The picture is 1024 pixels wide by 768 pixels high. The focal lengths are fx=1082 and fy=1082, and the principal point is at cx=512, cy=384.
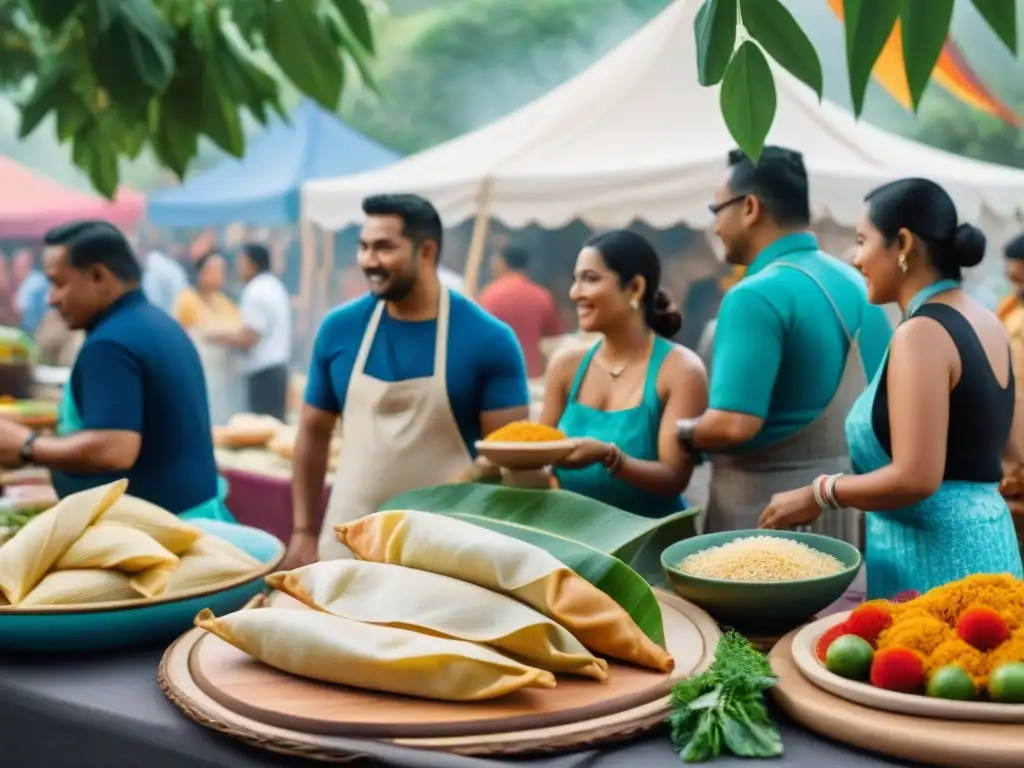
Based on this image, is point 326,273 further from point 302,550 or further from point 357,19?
point 357,19

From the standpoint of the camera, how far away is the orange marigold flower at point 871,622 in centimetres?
117

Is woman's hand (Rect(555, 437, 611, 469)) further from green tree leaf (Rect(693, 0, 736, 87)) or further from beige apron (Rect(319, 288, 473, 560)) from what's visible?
green tree leaf (Rect(693, 0, 736, 87))

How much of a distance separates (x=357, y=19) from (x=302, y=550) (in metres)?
1.25

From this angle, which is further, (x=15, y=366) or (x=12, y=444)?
(x=15, y=366)

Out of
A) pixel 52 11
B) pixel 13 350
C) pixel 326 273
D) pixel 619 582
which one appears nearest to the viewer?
pixel 619 582

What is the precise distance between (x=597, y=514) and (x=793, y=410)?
0.77m

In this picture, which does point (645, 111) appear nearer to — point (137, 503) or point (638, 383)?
point (638, 383)

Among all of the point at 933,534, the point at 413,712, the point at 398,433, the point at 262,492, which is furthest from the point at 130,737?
the point at 262,492

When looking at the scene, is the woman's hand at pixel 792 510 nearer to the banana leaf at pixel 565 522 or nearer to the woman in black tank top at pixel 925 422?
the woman in black tank top at pixel 925 422

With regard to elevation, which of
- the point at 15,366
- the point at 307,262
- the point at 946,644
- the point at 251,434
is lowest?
the point at 251,434

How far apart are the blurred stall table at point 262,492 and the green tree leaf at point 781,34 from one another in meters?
2.97

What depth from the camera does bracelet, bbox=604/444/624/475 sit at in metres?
2.13

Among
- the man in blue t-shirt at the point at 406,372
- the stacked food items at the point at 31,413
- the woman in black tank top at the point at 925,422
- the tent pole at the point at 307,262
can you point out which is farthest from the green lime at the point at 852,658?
the tent pole at the point at 307,262

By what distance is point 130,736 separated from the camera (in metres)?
1.20
